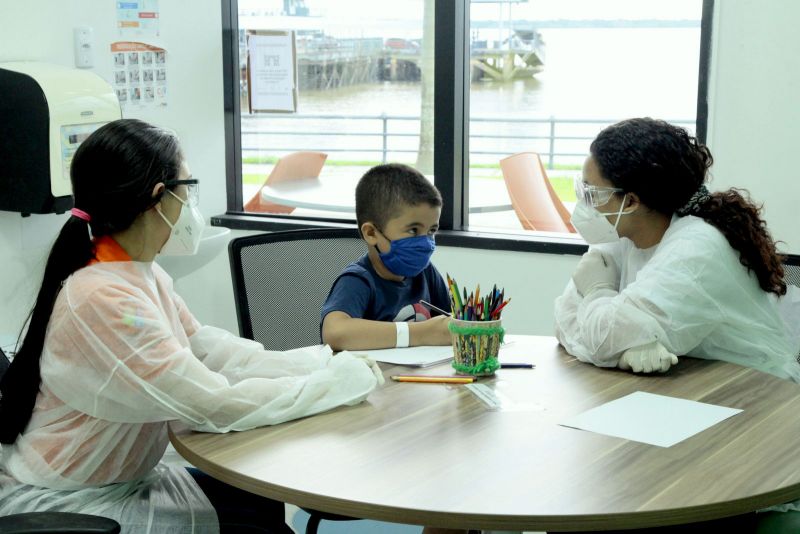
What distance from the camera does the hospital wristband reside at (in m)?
2.05

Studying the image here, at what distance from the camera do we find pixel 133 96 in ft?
11.9

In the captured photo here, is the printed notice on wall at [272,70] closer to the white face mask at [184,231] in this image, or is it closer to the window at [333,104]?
the window at [333,104]

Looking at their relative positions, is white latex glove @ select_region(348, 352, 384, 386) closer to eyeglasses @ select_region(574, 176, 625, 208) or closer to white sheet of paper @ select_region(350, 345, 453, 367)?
white sheet of paper @ select_region(350, 345, 453, 367)

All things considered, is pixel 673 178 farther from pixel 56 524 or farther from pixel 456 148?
pixel 456 148

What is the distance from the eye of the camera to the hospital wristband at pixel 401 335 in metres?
2.05

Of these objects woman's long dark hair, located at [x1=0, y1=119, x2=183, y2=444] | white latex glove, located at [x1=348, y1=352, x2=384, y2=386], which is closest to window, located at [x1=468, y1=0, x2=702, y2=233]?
white latex glove, located at [x1=348, y1=352, x2=384, y2=386]

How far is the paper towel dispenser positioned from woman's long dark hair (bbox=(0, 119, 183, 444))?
1.26 metres

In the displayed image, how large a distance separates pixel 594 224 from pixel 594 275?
12 cm

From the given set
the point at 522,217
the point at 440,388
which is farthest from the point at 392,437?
the point at 522,217

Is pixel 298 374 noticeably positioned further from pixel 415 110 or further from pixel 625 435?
pixel 415 110

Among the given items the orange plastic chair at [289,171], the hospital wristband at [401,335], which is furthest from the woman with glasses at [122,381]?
the orange plastic chair at [289,171]

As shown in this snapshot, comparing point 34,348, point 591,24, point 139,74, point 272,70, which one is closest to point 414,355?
point 34,348

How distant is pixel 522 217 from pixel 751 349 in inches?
72.1

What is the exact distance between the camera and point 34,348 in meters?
1.59
